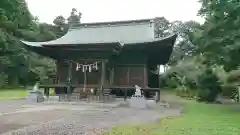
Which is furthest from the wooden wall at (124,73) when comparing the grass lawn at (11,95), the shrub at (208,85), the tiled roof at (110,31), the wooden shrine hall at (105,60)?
the grass lawn at (11,95)

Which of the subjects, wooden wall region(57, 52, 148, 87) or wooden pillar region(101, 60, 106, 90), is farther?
wooden wall region(57, 52, 148, 87)

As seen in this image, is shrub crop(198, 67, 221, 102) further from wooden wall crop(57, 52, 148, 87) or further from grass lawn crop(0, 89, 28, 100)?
grass lawn crop(0, 89, 28, 100)

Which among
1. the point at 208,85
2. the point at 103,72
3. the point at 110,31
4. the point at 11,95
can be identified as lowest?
the point at 11,95

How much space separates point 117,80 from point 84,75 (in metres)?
2.04

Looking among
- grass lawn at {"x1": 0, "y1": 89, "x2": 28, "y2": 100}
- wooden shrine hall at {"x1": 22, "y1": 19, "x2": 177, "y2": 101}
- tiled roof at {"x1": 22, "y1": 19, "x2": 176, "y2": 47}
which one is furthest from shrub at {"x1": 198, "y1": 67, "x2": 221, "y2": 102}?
grass lawn at {"x1": 0, "y1": 89, "x2": 28, "y2": 100}

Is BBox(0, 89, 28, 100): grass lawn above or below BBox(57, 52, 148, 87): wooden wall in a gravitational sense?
below

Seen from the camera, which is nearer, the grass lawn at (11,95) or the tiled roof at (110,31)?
the grass lawn at (11,95)

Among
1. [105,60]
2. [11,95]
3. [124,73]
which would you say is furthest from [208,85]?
[11,95]

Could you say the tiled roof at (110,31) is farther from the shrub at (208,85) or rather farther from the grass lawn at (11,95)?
the grass lawn at (11,95)

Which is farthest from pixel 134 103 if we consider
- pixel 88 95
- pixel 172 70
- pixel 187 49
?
pixel 187 49

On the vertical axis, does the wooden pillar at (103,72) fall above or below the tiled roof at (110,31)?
below

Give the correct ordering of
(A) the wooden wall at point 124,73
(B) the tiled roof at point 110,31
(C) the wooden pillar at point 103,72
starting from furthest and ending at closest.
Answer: (B) the tiled roof at point 110,31 → (A) the wooden wall at point 124,73 → (C) the wooden pillar at point 103,72

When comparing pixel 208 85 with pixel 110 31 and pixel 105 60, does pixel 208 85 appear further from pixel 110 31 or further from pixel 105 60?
pixel 110 31

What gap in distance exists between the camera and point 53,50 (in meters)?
13.6
